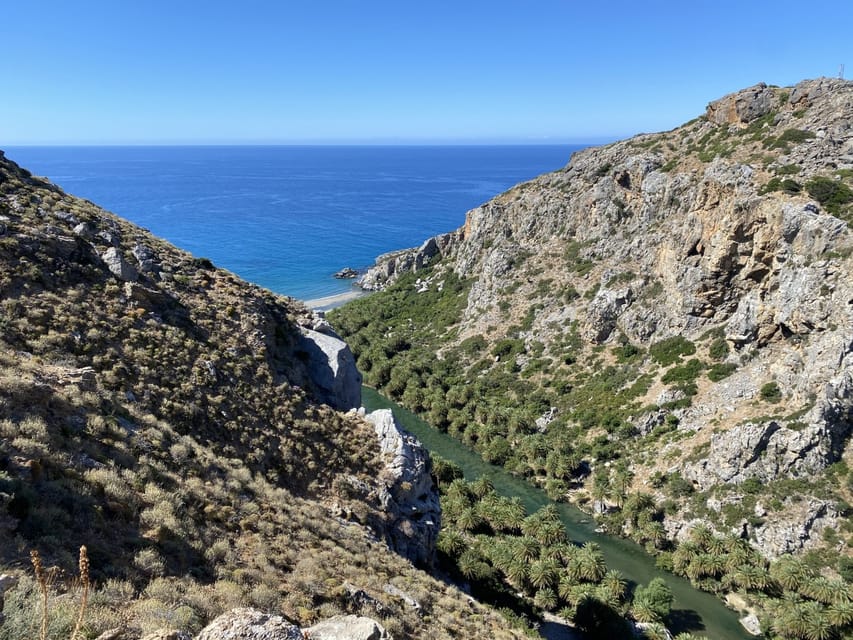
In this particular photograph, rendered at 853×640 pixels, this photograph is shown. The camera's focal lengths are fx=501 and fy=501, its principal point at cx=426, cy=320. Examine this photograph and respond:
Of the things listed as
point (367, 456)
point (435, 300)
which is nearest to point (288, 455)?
point (367, 456)

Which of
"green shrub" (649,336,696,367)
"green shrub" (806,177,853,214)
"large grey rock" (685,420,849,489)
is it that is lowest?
"large grey rock" (685,420,849,489)

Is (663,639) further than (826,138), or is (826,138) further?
(826,138)

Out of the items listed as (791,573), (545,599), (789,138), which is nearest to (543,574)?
(545,599)

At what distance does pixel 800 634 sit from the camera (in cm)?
3195

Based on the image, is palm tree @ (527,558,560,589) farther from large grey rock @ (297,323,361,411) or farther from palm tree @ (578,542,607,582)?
large grey rock @ (297,323,361,411)

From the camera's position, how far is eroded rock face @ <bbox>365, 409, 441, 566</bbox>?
25.2 m

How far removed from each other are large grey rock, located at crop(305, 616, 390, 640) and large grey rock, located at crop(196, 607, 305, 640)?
235 centimetres

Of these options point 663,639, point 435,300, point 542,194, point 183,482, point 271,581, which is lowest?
point 663,639

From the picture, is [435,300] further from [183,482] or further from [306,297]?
[183,482]

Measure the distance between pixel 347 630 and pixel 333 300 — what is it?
354 ft

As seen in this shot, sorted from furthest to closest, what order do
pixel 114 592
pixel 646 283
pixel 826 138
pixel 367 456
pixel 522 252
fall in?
pixel 522 252 < pixel 646 283 < pixel 826 138 < pixel 367 456 < pixel 114 592

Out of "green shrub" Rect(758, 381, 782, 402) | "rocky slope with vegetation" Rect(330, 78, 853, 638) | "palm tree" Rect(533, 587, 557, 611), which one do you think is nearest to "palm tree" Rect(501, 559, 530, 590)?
"rocky slope with vegetation" Rect(330, 78, 853, 638)

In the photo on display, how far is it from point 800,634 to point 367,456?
3031cm

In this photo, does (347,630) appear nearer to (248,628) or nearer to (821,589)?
(248,628)
